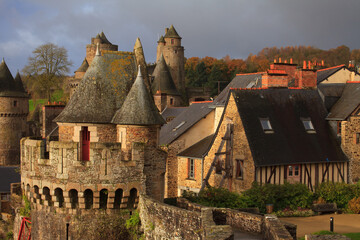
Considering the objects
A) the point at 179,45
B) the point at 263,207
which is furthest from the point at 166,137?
the point at 179,45

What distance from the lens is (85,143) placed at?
14805 mm

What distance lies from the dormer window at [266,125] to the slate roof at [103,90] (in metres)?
7.95

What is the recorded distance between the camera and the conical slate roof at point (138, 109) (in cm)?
1430

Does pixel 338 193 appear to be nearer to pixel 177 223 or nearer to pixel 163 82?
pixel 177 223

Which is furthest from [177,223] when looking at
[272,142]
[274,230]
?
[272,142]

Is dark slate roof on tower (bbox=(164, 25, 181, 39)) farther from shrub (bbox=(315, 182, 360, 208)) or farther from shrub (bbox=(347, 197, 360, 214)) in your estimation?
shrub (bbox=(347, 197, 360, 214))

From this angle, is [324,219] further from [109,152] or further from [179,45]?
[179,45]

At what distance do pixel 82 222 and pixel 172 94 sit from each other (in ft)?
124

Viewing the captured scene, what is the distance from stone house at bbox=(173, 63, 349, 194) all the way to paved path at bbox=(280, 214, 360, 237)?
2.74m

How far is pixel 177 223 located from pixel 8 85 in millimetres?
39625

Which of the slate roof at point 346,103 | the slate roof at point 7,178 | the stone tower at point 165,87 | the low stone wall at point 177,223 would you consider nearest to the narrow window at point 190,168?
the slate roof at point 346,103

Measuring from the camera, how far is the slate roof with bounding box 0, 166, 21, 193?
31.8 m

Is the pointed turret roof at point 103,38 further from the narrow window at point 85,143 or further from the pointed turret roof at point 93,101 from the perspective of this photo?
the narrow window at point 85,143

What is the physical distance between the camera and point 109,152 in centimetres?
1319
